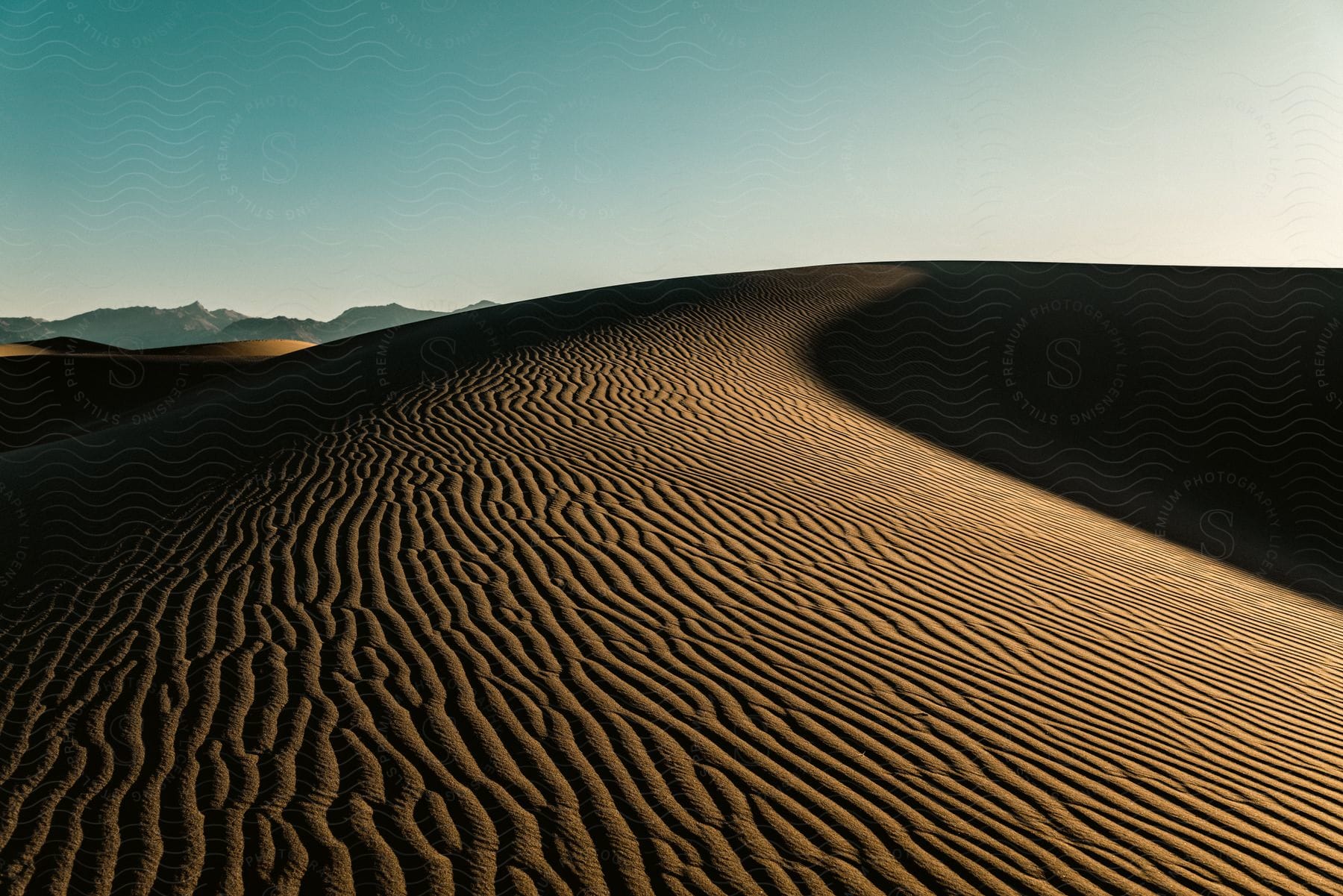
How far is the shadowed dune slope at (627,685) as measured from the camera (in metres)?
3.47

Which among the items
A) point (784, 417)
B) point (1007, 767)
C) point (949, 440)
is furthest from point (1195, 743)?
point (949, 440)

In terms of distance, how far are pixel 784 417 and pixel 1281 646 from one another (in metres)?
7.07

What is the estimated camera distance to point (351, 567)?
6336mm

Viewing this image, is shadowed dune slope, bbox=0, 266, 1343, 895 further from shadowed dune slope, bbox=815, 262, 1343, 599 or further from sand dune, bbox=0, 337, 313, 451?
sand dune, bbox=0, 337, 313, 451

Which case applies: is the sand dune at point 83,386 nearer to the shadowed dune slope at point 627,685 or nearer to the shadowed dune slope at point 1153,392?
the shadowed dune slope at point 627,685

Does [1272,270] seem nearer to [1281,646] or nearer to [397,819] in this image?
[1281,646]

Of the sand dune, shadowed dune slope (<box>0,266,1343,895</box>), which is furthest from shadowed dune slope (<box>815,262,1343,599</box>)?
the sand dune

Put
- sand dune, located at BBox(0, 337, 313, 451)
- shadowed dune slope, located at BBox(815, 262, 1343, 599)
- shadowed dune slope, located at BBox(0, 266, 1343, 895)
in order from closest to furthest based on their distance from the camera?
shadowed dune slope, located at BBox(0, 266, 1343, 895) → shadowed dune slope, located at BBox(815, 262, 1343, 599) → sand dune, located at BBox(0, 337, 313, 451)

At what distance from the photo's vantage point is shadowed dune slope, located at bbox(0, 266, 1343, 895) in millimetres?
3471

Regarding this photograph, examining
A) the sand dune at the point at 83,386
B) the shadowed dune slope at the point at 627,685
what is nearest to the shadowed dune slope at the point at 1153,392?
the shadowed dune slope at the point at 627,685

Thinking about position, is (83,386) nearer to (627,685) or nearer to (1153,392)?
(627,685)

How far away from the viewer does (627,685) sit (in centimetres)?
474

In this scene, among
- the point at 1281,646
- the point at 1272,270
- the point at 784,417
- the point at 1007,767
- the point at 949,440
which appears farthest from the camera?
the point at 1272,270

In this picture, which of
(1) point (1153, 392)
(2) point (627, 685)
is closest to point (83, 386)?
(2) point (627, 685)
